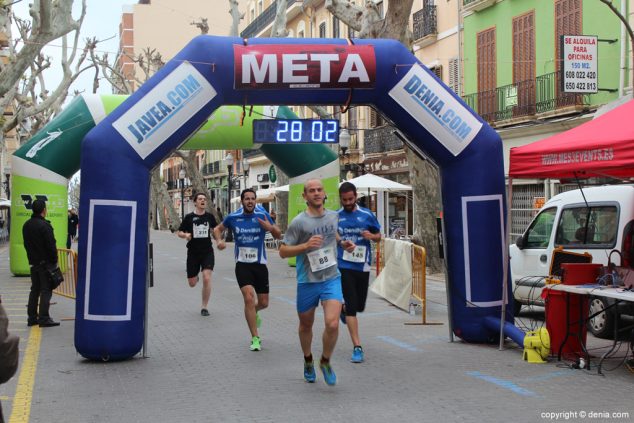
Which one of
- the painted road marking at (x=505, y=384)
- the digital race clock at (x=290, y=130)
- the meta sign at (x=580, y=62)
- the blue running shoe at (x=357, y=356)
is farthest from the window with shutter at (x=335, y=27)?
the painted road marking at (x=505, y=384)

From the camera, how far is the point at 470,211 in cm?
1022

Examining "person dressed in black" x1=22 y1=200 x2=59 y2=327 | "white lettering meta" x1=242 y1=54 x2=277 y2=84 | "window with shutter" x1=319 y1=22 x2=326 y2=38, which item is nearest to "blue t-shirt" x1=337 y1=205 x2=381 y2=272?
"white lettering meta" x1=242 y1=54 x2=277 y2=84

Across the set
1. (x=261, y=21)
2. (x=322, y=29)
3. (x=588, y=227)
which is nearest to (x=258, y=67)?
(x=588, y=227)

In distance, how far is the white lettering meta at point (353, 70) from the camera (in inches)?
391

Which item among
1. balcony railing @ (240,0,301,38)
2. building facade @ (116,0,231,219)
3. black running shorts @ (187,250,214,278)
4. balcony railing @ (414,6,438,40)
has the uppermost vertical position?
building facade @ (116,0,231,219)

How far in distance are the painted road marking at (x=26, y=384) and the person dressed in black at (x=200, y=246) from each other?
8.43 feet

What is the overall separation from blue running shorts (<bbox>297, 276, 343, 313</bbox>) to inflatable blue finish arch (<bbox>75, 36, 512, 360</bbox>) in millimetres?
2448

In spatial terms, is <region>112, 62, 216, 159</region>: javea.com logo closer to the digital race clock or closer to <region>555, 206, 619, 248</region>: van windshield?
the digital race clock

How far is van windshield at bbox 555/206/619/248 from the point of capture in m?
11.3

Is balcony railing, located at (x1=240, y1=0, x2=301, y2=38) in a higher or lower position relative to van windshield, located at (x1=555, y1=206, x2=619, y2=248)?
higher

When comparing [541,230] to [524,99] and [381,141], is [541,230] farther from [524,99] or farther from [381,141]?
[381,141]

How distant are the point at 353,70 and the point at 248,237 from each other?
2249mm

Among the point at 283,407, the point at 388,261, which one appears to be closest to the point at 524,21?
the point at 388,261

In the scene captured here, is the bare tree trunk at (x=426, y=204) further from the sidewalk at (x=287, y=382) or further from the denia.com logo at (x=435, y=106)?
the denia.com logo at (x=435, y=106)
